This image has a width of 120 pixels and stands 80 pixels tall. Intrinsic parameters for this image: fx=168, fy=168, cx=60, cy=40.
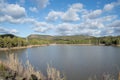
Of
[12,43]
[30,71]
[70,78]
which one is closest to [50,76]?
[30,71]

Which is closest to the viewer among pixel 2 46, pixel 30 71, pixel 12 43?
pixel 30 71

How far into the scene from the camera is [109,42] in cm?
10512

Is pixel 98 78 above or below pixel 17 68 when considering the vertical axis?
below

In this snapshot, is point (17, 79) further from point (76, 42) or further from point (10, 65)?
point (76, 42)

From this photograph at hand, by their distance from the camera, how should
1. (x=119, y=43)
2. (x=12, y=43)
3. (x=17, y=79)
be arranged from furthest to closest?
(x=119, y=43) → (x=12, y=43) → (x=17, y=79)

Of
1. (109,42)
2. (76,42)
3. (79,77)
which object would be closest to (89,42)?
(76,42)

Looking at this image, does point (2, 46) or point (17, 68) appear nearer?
point (17, 68)

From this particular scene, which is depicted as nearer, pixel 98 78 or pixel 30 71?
pixel 30 71

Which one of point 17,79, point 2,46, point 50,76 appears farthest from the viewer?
point 2,46

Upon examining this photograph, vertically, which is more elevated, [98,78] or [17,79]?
[17,79]

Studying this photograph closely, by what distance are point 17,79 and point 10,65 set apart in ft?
14.2

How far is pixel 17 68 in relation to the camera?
1064cm

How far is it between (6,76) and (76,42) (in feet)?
441

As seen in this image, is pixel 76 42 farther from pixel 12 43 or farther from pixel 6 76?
pixel 6 76
